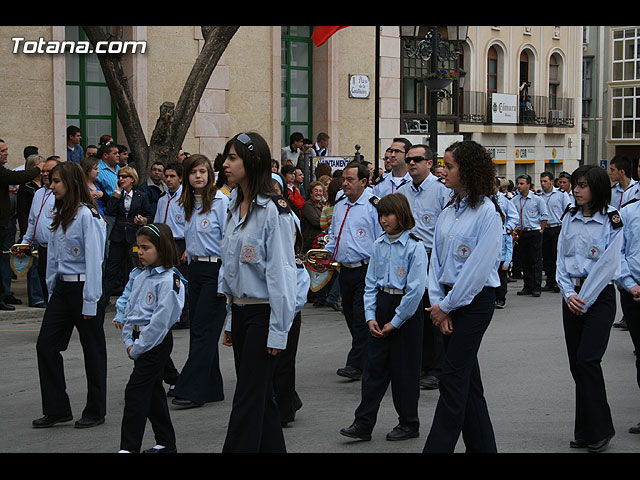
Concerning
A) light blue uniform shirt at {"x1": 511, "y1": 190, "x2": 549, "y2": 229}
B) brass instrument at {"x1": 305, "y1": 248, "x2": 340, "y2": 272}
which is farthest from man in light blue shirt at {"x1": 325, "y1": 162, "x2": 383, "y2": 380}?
light blue uniform shirt at {"x1": 511, "y1": 190, "x2": 549, "y2": 229}

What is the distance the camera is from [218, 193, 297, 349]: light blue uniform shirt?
526 cm

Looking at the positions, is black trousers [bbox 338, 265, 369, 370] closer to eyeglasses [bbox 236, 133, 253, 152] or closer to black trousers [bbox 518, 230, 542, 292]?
eyeglasses [bbox 236, 133, 253, 152]

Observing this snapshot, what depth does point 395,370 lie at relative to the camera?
275 inches

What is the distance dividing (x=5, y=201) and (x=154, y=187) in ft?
6.70

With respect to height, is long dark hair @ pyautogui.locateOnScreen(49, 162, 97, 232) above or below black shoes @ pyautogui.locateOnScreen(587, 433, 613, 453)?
above

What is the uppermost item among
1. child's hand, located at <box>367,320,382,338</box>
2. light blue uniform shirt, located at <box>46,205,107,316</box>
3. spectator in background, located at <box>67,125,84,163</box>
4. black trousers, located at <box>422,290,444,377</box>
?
spectator in background, located at <box>67,125,84,163</box>

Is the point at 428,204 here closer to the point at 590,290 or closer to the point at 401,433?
the point at 590,290

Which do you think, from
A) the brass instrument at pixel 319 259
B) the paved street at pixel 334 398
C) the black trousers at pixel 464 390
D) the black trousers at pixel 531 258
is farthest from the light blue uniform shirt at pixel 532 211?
the black trousers at pixel 464 390

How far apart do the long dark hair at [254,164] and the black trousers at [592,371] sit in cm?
262

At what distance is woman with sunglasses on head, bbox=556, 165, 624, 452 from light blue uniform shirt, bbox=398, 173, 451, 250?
1.90 metres

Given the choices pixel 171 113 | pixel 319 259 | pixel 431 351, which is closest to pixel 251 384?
pixel 431 351
